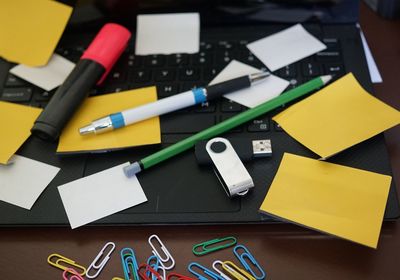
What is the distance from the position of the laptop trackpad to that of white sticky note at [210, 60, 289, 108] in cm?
12

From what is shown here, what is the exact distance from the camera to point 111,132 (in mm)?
644

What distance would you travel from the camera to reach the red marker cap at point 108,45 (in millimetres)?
709

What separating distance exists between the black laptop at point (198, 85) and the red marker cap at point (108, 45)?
2 centimetres

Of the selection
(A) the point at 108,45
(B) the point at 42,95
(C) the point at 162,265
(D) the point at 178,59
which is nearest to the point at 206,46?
(D) the point at 178,59

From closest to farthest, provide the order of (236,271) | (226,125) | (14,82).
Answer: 1. (236,271)
2. (226,125)
3. (14,82)

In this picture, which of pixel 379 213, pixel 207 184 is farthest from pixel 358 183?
pixel 207 184

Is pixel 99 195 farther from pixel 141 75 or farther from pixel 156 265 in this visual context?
pixel 141 75

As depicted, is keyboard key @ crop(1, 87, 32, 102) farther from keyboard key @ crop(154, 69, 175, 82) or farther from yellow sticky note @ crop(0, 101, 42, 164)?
keyboard key @ crop(154, 69, 175, 82)

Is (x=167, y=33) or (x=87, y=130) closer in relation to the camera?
(x=87, y=130)

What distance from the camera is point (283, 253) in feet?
1.75

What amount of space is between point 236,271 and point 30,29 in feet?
1.66

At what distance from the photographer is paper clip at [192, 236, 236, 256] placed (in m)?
0.54

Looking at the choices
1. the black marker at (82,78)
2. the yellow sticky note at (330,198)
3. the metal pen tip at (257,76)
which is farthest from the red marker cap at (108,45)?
the yellow sticky note at (330,198)

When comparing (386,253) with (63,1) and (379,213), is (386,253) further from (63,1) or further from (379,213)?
(63,1)
